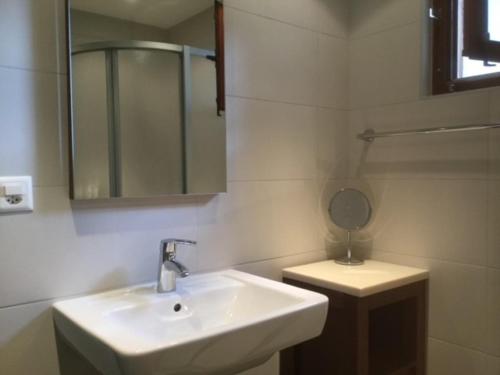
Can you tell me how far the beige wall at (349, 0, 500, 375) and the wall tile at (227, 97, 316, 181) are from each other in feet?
0.94

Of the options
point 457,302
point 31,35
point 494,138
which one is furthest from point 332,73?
point 31,35

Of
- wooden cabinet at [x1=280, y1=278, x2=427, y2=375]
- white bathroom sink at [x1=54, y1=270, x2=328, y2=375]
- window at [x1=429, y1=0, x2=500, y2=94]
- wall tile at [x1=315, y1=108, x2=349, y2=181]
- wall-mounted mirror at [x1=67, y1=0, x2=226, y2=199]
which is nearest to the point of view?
white bathroom sink at [x1=54, y1=270, x2=328, y2=375]

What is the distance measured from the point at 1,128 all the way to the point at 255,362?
2.93 ft

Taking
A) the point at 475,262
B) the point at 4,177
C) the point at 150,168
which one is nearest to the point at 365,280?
the point at 475,262

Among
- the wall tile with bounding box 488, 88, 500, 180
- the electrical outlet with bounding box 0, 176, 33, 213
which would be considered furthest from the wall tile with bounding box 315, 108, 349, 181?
the electrical outlet with bounding box 0, 176, 33, 213

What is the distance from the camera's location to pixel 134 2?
1284 millimetres

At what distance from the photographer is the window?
1517 millimetres

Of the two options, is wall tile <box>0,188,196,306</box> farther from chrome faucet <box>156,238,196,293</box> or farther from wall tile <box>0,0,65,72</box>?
wall tile <box>0,0,65,72</box>

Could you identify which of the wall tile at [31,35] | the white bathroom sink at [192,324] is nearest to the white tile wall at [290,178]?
the wall tile at [31,35]

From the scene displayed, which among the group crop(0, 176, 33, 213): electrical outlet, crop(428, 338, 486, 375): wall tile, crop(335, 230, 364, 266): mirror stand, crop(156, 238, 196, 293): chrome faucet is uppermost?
crop(0, 176, 33, 213): electrical outlet

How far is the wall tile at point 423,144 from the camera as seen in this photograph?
4.85 feet

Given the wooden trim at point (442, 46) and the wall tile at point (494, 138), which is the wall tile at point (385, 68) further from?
the wall tile at point (494, 138)

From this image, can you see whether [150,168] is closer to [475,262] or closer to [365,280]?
[365,280]

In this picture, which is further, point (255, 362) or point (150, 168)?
point (150, 168)
